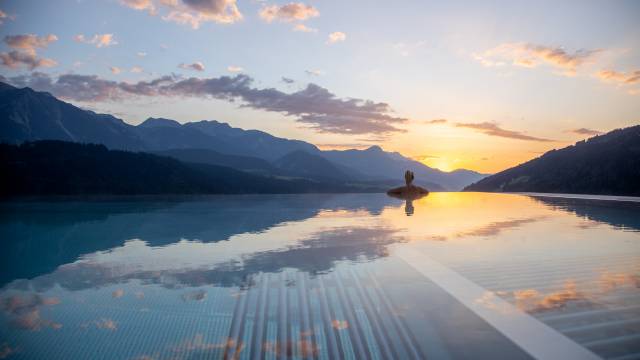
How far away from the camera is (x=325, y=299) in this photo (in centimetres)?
1369

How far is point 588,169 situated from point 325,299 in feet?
435

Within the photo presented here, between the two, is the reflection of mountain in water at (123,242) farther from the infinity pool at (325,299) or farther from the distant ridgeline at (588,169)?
the distant ridgeline at (588,169)

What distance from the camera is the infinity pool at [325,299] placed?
31.9 ft

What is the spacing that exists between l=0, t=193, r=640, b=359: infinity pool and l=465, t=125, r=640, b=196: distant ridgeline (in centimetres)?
9032

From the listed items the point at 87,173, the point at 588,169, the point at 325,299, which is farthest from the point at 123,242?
the point at 87,173

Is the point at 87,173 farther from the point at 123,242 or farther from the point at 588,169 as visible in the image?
the point at 588,169

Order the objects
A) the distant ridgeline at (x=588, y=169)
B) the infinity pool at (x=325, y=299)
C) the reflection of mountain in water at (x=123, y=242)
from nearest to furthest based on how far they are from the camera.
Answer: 1. the infinity pool at (x=325, y=299)
2. the reflection of mountain in water at (x=123, y=242)
3. the distant ridgeline at (x=588, y=169)

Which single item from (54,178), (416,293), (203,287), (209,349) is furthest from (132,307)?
(54,178)

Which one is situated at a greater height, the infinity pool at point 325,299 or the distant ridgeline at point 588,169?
the distant ridgeline at point 588,169

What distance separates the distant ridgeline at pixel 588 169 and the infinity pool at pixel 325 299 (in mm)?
90315

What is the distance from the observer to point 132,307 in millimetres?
13164

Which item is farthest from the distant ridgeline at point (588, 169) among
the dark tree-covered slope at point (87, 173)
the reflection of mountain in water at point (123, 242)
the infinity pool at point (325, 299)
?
the dark tree-covered slope at point (87, 173)

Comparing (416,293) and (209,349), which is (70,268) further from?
(416,293)

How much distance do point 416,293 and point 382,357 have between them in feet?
18.3
